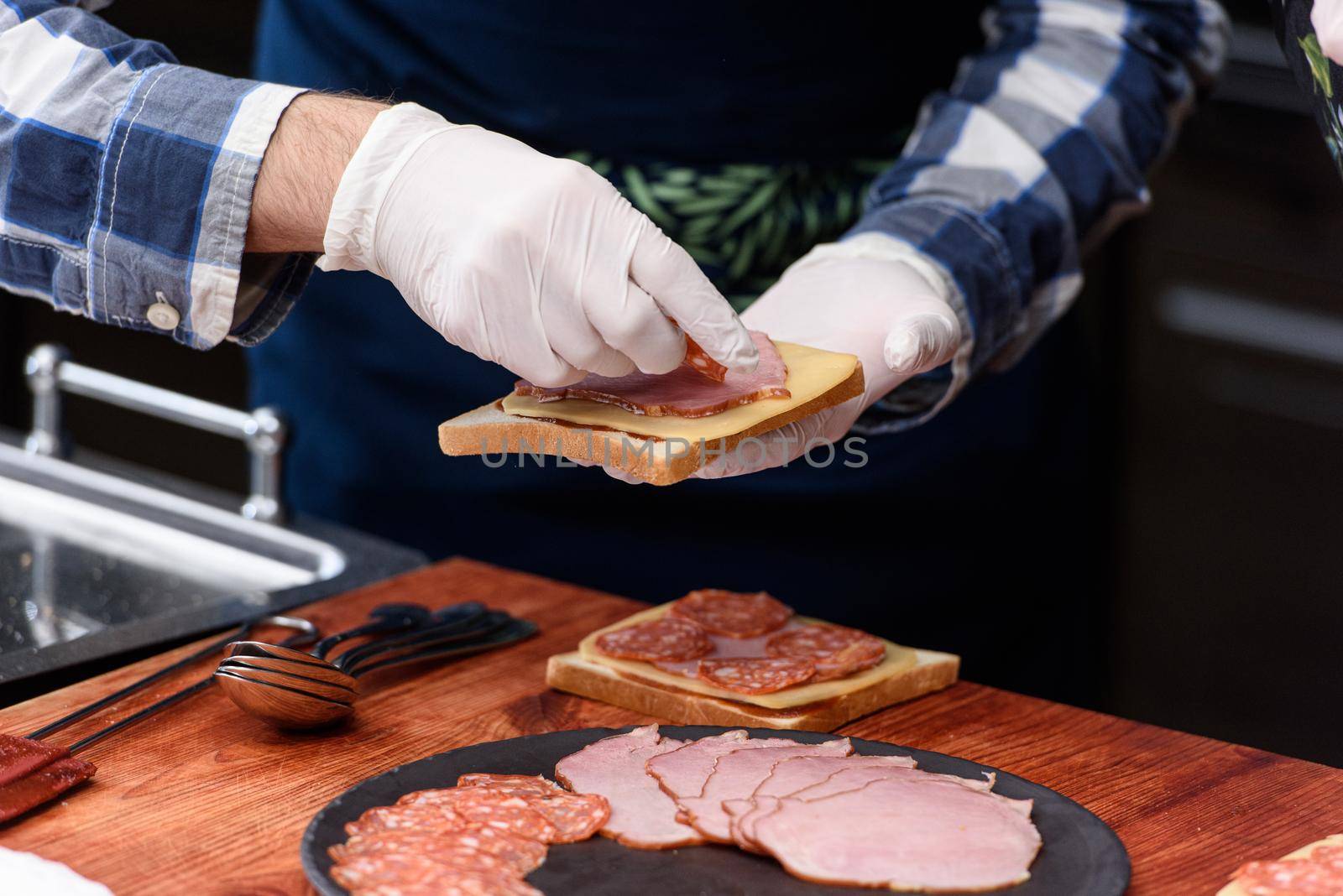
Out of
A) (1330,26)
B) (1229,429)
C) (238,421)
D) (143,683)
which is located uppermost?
(1330,26)

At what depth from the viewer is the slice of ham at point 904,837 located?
1.09 metres

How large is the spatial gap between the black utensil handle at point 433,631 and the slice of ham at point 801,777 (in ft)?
1.43

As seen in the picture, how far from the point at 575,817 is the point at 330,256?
0.55 metres

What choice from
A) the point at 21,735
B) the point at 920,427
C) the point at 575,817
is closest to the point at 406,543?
the point at 920,427

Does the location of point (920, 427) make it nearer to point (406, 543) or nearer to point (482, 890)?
point (406, 543)

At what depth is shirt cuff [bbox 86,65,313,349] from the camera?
4.39 ft

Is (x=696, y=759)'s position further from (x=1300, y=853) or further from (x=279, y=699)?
(x=1300, y=853)

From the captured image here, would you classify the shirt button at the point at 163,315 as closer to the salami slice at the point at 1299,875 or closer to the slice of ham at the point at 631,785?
the slice of ham at the point at 631,785

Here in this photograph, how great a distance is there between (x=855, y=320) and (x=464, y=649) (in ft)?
1.78

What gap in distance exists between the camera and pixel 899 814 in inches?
45.8

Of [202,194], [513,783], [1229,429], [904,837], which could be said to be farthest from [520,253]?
[1229,429]

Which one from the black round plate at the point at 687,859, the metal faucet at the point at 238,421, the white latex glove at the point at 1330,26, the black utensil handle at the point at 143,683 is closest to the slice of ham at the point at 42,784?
the black utensil handle at the point at 143,683

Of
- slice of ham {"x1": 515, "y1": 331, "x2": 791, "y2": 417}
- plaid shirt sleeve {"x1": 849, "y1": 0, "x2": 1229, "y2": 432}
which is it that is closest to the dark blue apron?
plaid shirt sleeve {"x1": 849, "y1": 0, "x2": 1229, "y2": 432}

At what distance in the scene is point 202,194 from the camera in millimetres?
1343
